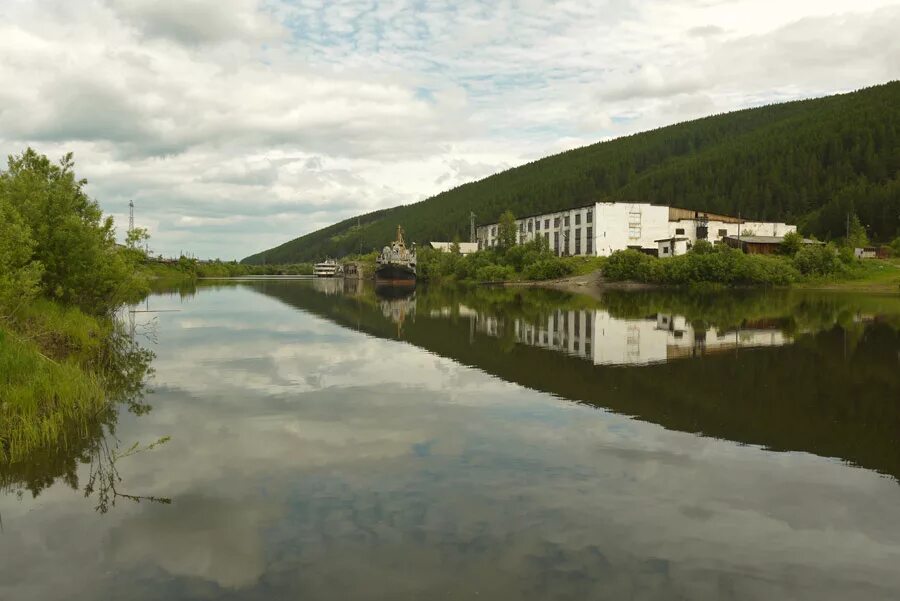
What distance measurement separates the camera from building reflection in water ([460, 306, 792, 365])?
30.7m

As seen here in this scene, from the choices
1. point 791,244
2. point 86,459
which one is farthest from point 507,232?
point 86,459

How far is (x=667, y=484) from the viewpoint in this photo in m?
13.1

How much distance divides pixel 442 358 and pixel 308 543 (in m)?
20.2

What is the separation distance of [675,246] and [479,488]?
104053 mm

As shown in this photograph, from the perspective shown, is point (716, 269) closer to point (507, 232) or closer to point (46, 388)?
point (507, 232)

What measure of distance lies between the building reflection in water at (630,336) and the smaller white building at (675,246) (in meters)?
64.6

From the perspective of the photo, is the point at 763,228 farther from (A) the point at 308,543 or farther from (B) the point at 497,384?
(A) the point at 308,543

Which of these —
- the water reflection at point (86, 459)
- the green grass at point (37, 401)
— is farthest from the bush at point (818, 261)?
the green grass at point (37, 401)

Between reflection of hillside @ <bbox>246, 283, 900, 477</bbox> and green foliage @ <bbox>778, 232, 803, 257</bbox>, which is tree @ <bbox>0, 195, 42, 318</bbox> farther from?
green foliage @ <bbox>778, 232, 803, 257</bbox>

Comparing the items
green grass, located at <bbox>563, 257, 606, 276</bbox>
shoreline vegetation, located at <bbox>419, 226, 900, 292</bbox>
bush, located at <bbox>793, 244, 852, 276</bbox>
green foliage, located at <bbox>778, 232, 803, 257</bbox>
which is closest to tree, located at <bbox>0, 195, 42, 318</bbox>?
shoreline vegetation, located at <bbox>419, 226, 900, 292</bbox>

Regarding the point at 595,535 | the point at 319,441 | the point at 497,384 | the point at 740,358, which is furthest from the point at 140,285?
the point at 595,535

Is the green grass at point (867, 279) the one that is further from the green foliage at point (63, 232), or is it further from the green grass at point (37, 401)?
the green grass at point (37, 401)

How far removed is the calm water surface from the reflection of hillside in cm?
14

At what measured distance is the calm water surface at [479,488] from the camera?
31.0 feet
